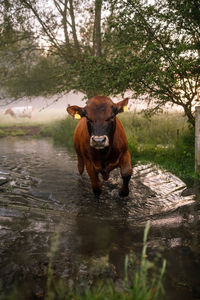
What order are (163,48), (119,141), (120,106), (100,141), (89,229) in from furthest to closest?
(163,48), (119,141), (120,106), (100,141), (89,229)

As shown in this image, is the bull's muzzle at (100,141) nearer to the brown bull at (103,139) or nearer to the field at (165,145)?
the brown bull at (103,139)

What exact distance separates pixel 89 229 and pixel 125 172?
1684mm

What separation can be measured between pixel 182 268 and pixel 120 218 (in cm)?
180

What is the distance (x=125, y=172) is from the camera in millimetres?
5086

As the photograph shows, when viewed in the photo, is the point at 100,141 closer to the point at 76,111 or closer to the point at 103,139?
the point at 103,139

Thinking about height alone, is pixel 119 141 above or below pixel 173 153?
above

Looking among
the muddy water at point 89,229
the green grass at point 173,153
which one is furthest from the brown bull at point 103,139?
the green grass at point 173,153

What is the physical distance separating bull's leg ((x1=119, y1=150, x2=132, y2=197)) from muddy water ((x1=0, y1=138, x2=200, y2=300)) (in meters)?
0.15

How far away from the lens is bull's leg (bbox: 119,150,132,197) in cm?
508

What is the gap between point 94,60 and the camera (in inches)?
304

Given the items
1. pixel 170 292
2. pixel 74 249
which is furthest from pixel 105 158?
pixel 170 292

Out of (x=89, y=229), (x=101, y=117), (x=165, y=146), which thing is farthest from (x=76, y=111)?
(x=165, y=146)

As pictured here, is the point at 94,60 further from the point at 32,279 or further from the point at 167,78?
the point at 32,279

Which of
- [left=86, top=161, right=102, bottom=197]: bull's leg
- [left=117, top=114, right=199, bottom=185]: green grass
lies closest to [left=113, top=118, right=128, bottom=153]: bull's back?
[left=86, top=161, right=102, bottom=197]: bull's leg
